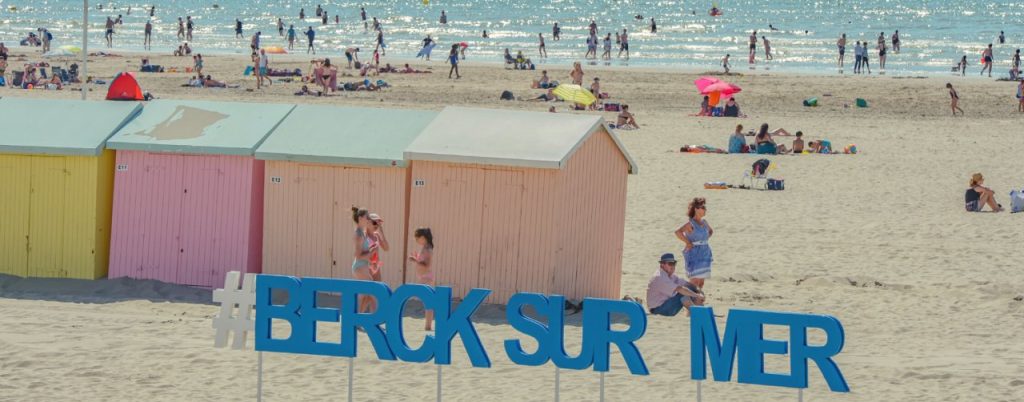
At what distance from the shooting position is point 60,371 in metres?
10.4

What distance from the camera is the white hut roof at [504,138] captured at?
12367 millimetres

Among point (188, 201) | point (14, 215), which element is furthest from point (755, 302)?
point (14, 215)

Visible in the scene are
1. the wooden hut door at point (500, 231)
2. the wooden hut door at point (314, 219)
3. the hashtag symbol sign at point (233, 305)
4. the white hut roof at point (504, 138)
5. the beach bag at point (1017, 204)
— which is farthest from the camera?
the beach bag at point (1017, 204)

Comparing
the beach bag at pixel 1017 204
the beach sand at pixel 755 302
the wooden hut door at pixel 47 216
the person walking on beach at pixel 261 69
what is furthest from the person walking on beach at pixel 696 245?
the person walking on beach at pixel 261 69

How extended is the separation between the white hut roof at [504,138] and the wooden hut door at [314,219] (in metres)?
0.88

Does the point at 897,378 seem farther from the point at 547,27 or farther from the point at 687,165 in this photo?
the point at 547,27

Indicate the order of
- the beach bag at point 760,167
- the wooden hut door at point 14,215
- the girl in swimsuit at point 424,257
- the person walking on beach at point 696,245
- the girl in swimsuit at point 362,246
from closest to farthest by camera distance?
the girl in swimsuit at point 424,257 → the girl in swimsuit at point 362,246 → the person walking on beach at point 696,245 → the wooden hut door at point 14,215 → the beach bag at point 760,167

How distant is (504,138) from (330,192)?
156 centimetres

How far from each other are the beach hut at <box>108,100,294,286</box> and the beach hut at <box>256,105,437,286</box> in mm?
179

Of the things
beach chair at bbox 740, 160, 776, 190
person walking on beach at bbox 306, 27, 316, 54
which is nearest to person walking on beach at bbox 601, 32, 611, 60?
person walking on beach at bbox 306, 27, 316, 54

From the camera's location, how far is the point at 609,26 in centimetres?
6556

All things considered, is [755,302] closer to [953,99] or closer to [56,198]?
[56,198]

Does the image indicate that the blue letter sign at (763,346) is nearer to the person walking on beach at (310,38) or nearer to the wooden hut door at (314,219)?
the wooden hut door at (314,219)

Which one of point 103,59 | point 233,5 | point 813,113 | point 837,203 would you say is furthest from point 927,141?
point 233,5
